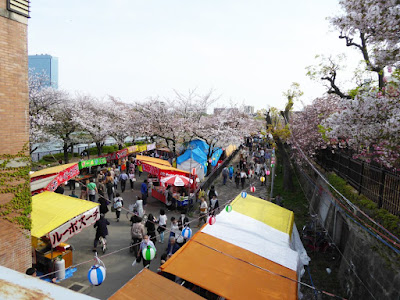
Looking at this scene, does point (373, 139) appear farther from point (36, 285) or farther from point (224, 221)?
point (36, 285)

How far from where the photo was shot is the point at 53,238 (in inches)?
298

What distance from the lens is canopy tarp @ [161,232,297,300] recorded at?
564 centimetres

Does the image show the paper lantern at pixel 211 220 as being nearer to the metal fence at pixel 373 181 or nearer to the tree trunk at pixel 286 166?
the metal fence at pixel 373 181

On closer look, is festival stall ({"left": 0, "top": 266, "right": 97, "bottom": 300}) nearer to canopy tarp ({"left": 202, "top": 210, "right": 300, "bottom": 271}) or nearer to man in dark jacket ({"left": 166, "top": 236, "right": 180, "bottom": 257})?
canopy tarp ({"left": 202, "top": 210, "right": 300, "bottom": 271})

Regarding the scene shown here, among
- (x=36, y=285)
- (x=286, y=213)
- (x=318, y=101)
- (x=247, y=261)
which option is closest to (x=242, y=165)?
(x=318, y=101)

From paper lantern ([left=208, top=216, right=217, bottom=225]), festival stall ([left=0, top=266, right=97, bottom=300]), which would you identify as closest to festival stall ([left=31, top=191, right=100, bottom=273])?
paper lantern ([left=208, top=216, right=217, bottom=225])

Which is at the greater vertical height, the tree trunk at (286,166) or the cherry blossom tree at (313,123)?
the cherry blossom tree at (313,123)

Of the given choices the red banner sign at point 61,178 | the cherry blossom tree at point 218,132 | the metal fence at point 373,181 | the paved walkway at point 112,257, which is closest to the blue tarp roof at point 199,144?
the cherry blossom tree at point 218,132

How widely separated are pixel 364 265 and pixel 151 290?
6.37m

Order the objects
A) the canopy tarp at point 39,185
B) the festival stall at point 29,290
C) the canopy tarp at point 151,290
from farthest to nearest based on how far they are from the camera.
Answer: the canopy tarp at point 39,185
the canopy tarp at point 151,290
the festival stall at point 29,290

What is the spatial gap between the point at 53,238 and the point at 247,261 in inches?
213

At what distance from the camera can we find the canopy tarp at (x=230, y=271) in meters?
5.64

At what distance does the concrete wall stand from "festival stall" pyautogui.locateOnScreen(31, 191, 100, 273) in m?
8.39

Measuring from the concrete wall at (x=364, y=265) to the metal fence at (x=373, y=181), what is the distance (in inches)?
43.4
